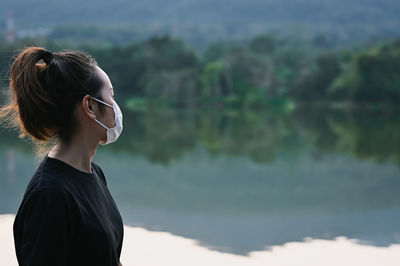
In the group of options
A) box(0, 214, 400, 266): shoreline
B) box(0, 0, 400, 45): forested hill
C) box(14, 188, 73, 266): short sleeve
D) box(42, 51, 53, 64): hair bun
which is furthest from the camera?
box(0, 0, 400, 45): forested hill

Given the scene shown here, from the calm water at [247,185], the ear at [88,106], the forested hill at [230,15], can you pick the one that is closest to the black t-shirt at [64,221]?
the ear at [88,106]

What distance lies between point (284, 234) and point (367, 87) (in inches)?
803

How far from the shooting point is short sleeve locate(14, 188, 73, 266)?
0.95 meters

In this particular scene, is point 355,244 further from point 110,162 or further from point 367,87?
point 367,87

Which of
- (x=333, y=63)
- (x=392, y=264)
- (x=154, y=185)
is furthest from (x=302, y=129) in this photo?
(x=333, y=63)

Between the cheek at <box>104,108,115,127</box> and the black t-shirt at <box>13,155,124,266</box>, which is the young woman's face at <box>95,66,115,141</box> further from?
the black t-shirt at <box>13,155,124,266</box>

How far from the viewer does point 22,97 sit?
1058 mm

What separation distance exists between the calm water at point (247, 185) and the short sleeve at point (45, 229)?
56 centimetres

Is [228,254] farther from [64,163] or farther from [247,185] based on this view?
[247,185]

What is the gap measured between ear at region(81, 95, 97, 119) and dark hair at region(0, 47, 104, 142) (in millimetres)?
11

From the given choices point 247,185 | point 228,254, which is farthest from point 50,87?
point 247,185

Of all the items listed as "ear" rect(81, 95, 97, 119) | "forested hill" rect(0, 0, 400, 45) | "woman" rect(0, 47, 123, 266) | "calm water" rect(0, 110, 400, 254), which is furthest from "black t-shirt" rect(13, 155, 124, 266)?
"forested hill" rect(0, 0, 400, 45)

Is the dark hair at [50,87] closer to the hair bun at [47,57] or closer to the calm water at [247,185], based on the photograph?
the hair bun at [47,57]

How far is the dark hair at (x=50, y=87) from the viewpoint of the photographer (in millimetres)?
1049
